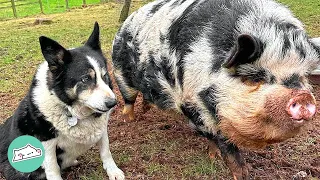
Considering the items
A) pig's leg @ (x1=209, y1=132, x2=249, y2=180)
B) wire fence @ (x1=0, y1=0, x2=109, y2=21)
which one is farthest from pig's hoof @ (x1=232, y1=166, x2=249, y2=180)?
wire fence @ (x1=0, y1=0, x2=109, y2=21)

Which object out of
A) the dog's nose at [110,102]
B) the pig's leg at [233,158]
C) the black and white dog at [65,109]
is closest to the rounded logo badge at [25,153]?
the black and white dog at [65,109]

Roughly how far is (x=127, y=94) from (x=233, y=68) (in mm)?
2467

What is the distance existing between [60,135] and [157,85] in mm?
1021

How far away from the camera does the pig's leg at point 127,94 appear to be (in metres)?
5.09

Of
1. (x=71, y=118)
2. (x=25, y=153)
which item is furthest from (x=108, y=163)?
(x=25, y=153)

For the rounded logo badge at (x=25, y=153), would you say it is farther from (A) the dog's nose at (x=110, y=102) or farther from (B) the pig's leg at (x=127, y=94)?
(B) the pig's leg at (x=127, y=94)

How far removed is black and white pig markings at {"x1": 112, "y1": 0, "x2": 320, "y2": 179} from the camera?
8.99 feet

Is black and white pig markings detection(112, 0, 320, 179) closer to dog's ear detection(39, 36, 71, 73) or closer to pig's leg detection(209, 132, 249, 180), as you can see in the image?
pig's leg detection(209, 132, 249, 180)

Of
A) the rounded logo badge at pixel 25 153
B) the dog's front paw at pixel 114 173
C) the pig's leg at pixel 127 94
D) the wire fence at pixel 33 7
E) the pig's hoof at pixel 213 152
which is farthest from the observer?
the wire fence at pixel 33 7

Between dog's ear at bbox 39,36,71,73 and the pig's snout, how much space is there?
1.85m

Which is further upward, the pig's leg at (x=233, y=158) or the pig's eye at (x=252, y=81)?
the pig's eye at (x=252, y=81)

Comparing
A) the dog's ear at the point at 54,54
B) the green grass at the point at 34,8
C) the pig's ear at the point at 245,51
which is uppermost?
the pig's ear at the point at 245,51

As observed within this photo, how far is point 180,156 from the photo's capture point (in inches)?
171

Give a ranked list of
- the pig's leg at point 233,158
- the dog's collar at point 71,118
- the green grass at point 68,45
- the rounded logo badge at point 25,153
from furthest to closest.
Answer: the green grass at point 68,45 < the dog's collar at point 71,118 < the pig's leg at point 233,158 < the rounded logo badge at point 25,153
